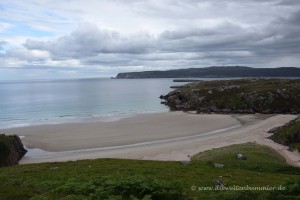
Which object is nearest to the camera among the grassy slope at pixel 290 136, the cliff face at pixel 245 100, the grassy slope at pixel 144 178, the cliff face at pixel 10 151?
the grassy slope at pixel 144 178

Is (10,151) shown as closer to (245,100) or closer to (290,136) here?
(290,136)

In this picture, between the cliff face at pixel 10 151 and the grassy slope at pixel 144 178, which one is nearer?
the grassy slope at pixel 144 178

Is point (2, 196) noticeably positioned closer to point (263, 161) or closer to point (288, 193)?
point (288, 193)

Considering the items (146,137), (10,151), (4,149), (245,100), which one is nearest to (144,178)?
(4,149)

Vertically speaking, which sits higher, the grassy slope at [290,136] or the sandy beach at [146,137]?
the grassy slope at [290,136]

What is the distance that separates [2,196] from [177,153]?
33080mm

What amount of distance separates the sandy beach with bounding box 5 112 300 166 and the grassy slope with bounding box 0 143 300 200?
8071 millimetres

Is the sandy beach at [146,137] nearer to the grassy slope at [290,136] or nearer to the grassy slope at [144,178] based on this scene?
the grassy slope at [290,136]

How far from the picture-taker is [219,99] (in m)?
104

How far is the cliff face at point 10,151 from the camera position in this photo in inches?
1652

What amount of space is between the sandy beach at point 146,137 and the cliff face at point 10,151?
1216mm

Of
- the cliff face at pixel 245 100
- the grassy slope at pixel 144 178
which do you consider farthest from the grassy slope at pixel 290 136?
the cliff face at pixel 245 100

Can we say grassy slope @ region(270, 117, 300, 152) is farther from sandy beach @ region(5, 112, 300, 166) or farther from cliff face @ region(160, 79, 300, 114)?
cliff face @ region(160, 79, 300, 114)

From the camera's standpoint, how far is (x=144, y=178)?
1808 centimetres
